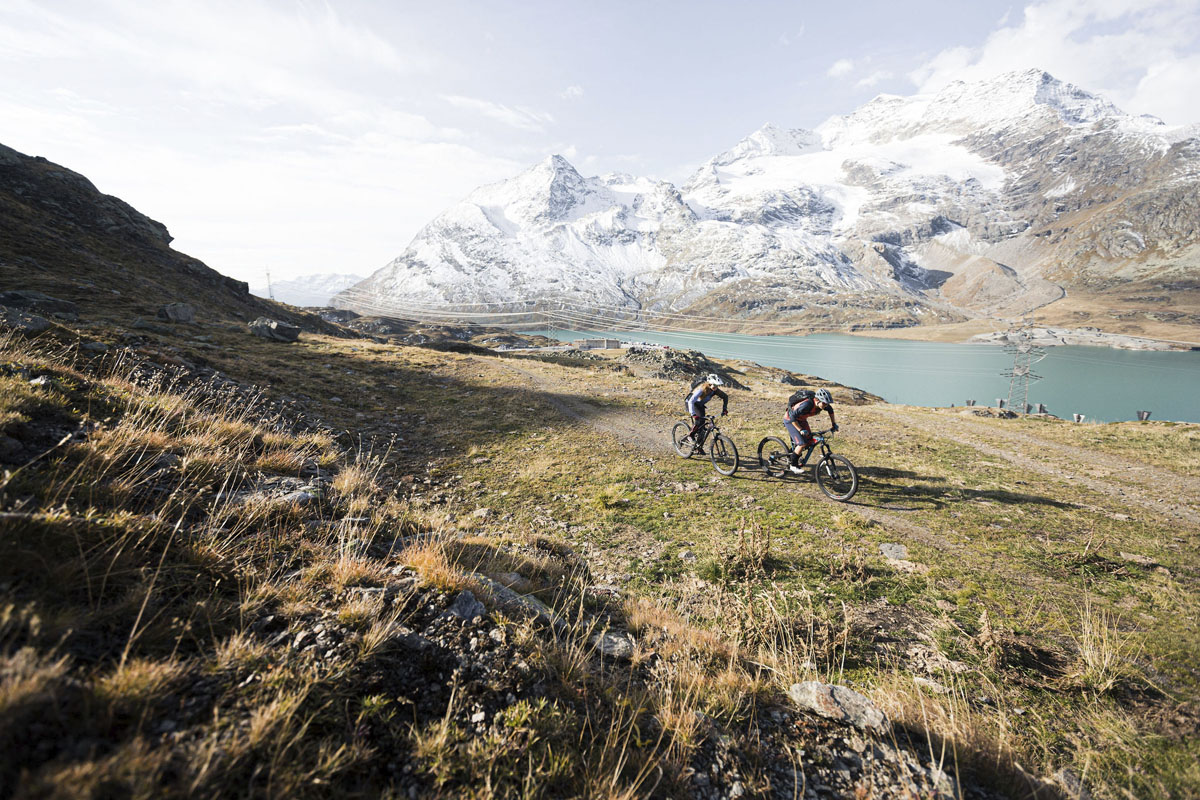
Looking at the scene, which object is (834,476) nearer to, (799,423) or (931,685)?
(799,423)

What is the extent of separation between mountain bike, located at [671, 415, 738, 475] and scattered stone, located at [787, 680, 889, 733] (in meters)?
7.94

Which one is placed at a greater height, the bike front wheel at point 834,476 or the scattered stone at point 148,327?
the scattered stone at point 148,327

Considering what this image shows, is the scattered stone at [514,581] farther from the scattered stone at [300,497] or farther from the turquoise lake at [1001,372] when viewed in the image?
the turquoise lake at [1001,372]

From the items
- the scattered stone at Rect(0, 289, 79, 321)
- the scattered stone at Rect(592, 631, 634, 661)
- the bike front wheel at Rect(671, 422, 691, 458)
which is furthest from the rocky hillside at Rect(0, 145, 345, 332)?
the scattered stone at Rect(592, 631, 634, 661)

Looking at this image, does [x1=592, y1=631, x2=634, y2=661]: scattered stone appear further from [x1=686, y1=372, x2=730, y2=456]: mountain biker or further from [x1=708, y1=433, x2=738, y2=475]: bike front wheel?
[x1=686, y1=372, x2=730, y2=456]: mountain biker

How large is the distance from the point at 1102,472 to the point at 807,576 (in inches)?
515

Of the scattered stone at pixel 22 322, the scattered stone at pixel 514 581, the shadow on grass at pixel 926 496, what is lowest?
the shadow on grass at pixel 926 496

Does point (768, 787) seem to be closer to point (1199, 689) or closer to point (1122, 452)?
point (1199, 689)

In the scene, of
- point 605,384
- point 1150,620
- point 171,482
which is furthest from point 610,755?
point 605,384

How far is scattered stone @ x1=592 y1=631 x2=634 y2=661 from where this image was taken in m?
4.29

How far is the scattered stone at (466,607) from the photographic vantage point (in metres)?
3.91

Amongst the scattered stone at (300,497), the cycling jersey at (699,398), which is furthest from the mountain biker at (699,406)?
the scattered stone at (300,497)

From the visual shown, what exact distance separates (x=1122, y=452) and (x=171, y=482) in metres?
25.3

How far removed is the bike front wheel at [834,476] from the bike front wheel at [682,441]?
3909 mm
